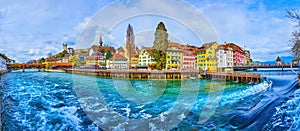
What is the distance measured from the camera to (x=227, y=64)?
38938 mm

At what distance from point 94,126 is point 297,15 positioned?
8.99m

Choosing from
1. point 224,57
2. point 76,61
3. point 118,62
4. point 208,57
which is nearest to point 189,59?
point 208,57

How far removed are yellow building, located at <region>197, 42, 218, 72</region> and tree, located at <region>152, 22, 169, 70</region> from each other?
11037 mm

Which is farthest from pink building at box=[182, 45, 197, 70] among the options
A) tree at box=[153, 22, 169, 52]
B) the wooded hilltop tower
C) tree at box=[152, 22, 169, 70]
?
the wooded hilltop tower

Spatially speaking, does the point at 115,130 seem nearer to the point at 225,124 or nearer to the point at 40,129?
the point at 40,129

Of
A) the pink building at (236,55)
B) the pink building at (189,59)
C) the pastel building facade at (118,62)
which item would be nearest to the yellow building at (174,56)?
the pink building at (189,59)

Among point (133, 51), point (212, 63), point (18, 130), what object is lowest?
point (18, 130)

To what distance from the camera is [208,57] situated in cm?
3412

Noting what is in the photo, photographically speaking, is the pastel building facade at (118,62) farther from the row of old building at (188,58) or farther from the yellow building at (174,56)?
the yellow building at (174,56)

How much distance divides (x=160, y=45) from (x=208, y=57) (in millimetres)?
11826

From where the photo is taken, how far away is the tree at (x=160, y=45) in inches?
1024

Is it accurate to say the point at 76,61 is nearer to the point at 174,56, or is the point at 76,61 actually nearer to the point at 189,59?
the point at 174,56

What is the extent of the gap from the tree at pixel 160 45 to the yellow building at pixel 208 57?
36.2 ft

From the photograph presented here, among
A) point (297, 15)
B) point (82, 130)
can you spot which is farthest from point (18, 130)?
point (297, 15)
